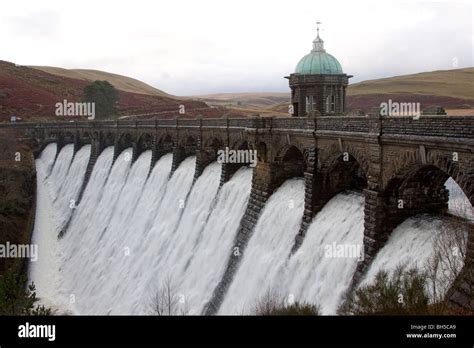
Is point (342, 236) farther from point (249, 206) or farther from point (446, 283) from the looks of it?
point (249, 206)

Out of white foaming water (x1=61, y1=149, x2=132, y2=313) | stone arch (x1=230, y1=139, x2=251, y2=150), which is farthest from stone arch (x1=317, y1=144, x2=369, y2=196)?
white foaming water (x1=61, y1=149, x2=132, y2=313)

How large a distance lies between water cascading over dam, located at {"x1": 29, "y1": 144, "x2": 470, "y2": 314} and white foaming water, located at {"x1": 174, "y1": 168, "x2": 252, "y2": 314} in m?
0.09

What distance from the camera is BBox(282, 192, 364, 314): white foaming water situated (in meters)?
20.6

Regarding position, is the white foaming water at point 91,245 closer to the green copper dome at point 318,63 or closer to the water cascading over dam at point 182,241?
the water cascading over dam at point 182,241

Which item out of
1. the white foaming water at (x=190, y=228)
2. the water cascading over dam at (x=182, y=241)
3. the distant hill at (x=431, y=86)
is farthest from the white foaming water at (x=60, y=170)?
the distant hill at (x=431, y=86)

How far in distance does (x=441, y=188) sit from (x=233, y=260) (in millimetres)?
13381

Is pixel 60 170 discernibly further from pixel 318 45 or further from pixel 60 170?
pixel 318 45

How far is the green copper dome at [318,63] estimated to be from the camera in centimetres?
4491

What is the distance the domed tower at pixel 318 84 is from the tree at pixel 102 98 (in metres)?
75.2

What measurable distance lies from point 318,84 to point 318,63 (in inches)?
80.1

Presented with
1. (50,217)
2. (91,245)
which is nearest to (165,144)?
(91,245)

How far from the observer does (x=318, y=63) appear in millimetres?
45156

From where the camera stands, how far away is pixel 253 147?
1313 inches

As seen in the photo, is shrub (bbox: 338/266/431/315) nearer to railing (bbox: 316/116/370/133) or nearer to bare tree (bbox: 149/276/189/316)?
railing (bbox: 316/116/370/133)
